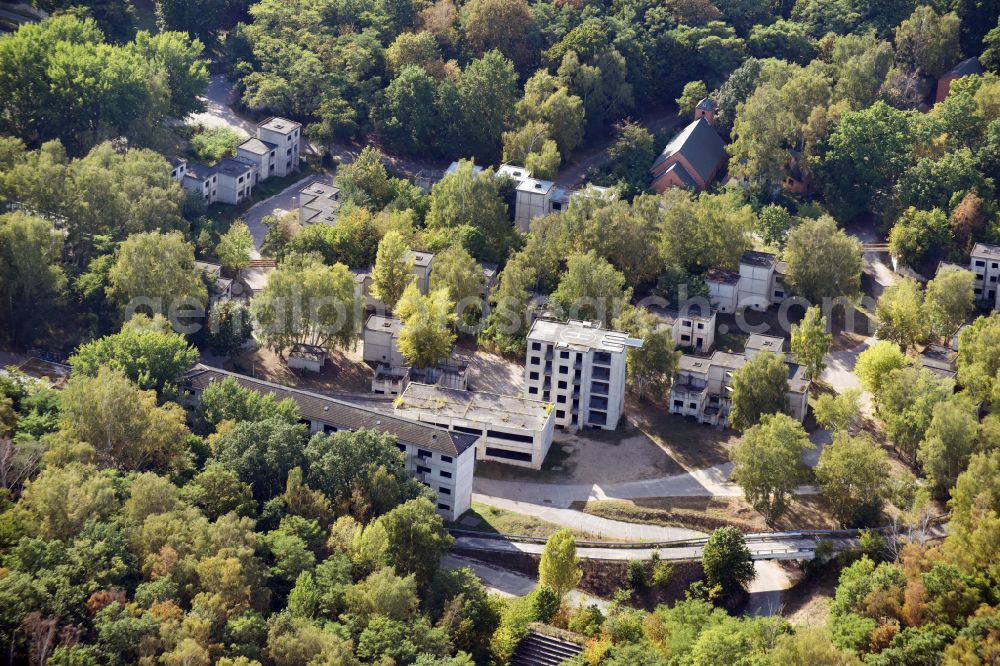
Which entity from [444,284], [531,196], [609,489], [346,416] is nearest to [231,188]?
[444,284]

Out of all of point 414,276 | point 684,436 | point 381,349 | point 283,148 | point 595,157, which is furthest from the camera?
point 595,157

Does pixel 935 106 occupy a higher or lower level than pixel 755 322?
higher

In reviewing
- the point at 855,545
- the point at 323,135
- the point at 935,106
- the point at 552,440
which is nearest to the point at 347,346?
the point at 552,440

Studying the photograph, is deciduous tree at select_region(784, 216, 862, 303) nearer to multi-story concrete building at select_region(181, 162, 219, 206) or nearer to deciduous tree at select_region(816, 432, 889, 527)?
deciduous tree at select_region(816, 432, 889, 527)

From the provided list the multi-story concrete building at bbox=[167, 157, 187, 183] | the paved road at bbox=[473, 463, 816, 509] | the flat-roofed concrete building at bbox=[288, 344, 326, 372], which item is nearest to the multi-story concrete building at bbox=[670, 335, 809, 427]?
the paved road at bbox=[473, 463, 816, 509]

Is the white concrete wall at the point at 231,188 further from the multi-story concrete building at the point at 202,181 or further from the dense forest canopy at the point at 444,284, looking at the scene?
the dense forest canopy at the point at 444,284

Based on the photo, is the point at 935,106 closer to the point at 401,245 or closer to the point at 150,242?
the point at 401,245

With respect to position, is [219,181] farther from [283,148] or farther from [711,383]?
[711,383]
